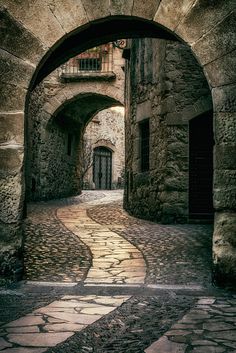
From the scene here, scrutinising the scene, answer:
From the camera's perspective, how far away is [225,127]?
12.5ft

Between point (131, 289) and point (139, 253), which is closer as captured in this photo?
point (131, 289)

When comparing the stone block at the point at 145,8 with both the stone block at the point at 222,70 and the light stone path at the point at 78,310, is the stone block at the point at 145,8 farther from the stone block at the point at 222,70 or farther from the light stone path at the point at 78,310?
the light stone path at the point at 78,310

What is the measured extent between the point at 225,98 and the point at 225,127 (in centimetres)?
25

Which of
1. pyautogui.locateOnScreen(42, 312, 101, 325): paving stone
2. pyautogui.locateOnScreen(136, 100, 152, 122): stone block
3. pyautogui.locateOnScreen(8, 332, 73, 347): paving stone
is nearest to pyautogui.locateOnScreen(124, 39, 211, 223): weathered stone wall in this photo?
pyautogui.locateOnScreen(136, 100, 152, 122): stone block

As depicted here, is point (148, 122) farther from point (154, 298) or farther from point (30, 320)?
point (30, 320)

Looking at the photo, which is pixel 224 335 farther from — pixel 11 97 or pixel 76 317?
pixel 11 97

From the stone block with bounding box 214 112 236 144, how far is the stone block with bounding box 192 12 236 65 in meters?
0.50

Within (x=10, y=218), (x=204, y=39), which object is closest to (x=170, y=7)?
(x=204, y=39)

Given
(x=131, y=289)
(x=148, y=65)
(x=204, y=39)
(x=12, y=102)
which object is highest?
(x=148, y=65)

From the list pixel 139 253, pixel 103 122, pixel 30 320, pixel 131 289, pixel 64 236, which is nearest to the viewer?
pixel 30 320

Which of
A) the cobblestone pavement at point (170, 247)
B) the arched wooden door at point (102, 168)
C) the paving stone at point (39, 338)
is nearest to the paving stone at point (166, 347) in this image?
the paving stone at point (39, 338)

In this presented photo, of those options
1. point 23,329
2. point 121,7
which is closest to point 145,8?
point 121,7

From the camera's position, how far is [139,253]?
5.35 m

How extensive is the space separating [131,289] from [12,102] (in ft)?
6.34
